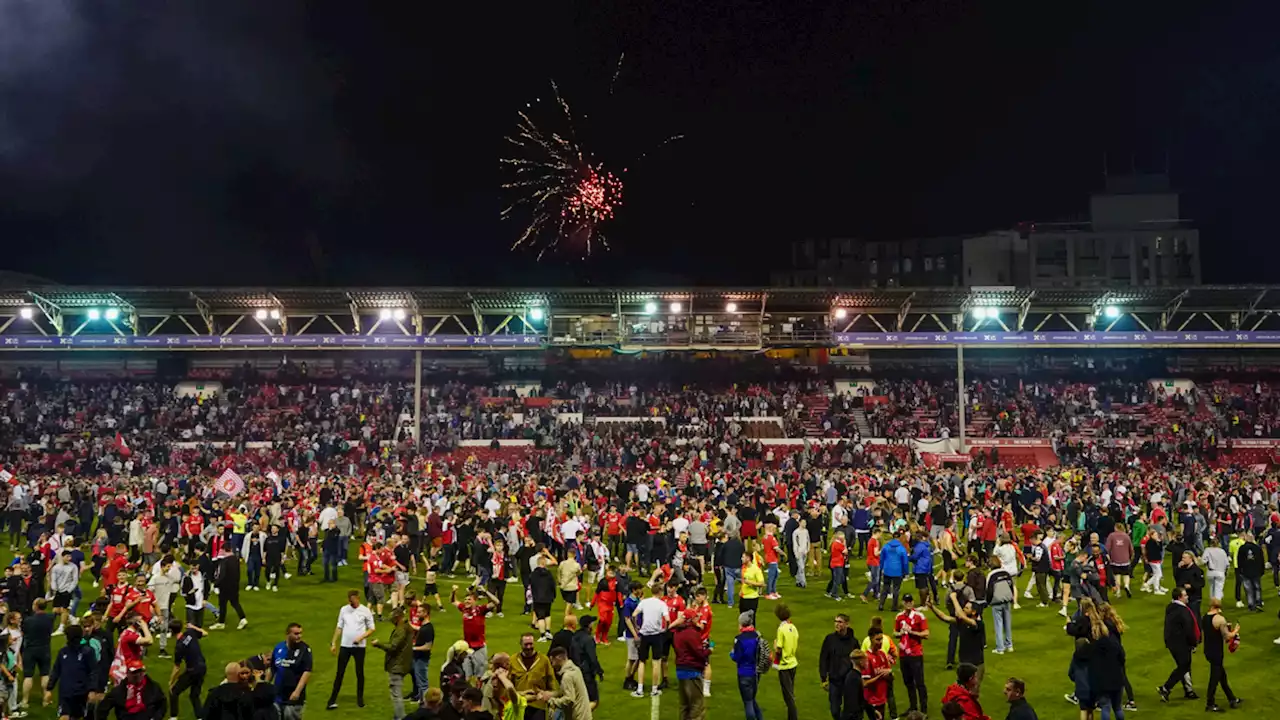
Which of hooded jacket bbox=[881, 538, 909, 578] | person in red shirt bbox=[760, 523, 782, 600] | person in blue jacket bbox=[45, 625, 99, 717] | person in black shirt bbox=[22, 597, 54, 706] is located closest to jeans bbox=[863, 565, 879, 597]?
hooded jacket bbox=[881, 538, 909, 578]

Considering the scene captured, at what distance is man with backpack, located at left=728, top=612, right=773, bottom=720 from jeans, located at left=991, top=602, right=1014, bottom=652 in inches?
213

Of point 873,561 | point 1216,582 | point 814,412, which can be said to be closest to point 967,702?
point 873,561

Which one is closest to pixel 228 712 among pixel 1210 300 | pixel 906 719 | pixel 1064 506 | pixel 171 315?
pixel 906 719

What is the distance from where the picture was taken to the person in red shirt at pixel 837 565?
750 inches

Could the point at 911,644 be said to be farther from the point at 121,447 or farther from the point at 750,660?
the point at 121,447

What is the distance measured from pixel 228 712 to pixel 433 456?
34824mm

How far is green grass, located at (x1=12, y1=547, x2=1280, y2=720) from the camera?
13117 mm

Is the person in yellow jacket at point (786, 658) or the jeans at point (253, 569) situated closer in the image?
the person in yellow jacket at point (786, 658)

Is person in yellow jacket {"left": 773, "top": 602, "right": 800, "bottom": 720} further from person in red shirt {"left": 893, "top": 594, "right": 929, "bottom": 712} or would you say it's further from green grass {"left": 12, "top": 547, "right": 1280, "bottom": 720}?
person in red shirt {"left": 893, "top": 594, "right": 929, "bottom": 712}

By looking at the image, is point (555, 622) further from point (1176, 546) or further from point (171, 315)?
point (171, 315)

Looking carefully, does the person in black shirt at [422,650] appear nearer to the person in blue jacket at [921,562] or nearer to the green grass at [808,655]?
the green grass at [808,655]

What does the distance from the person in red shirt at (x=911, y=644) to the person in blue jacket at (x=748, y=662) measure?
1.77m

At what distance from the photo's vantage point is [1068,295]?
4378 centimetres

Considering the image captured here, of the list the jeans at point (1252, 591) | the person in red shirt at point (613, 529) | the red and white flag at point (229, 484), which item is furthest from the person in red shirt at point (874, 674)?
the red and white flag at point (229, 484)
